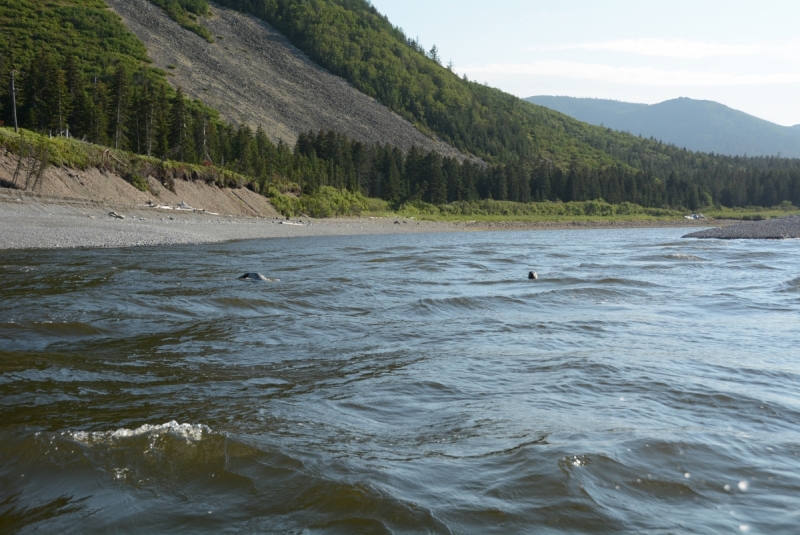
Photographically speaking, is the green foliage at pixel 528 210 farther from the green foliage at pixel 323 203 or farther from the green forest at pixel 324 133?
the green foliage at pixel 323 203

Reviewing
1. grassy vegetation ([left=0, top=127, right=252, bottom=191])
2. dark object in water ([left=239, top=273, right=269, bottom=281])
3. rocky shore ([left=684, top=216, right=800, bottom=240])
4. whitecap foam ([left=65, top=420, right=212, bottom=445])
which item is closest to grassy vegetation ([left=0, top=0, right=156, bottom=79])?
grassy vegetation ([left=0, top=127, right=252, bottom=191])

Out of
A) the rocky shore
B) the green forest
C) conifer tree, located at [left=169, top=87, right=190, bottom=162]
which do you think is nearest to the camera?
the rocky shore

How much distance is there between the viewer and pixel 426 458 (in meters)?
6.77

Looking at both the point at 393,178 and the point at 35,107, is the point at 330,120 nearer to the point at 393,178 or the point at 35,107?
the point at 393,178

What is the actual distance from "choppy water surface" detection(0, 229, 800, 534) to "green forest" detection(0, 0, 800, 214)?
55598mm

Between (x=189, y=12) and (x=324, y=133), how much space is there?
76.3 meters

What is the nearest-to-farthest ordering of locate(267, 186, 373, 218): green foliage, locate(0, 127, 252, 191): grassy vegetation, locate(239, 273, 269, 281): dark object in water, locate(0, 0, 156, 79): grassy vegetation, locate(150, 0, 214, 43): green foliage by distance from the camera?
locate(239, 273, 269, 281): dark object in water → locate(0, 127, 252, 191): grassy vegetation → locate(267, 186, 373, 218): green foliage → locate(0, 0, 156, 79): grassy vegetation → locate(150, 0, 214, 43): green foliage

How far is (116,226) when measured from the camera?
38562 mm

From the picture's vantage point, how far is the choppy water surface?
225 inches

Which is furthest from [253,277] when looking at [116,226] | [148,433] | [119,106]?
[119,106]

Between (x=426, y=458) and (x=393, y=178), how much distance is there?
98.7 metres

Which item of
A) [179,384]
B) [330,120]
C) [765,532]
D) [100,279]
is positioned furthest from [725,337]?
[330,120]

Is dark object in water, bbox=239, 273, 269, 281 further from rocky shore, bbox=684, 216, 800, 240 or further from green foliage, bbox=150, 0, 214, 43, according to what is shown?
green foliage, bbox=150, 0, 214, 43

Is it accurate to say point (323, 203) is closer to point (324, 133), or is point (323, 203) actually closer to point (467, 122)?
point (324, 133)
